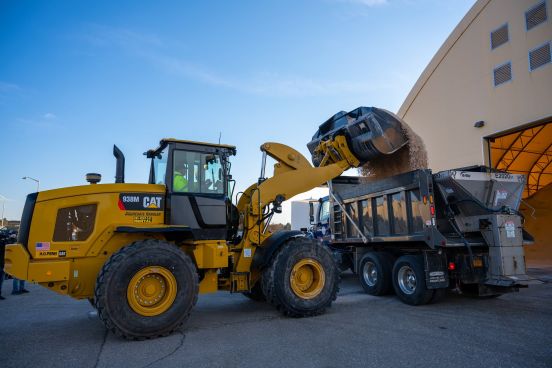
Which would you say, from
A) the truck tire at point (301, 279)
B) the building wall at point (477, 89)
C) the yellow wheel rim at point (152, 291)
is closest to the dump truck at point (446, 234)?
the truck tire at point (301, 279)

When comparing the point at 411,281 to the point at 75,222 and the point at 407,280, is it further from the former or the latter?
the point at 75,222

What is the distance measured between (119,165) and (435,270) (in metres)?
5.89

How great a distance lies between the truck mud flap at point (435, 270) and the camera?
7.12m

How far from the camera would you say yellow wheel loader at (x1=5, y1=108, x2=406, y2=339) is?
17.5ft

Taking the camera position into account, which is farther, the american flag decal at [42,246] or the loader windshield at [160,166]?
the loader windshield at [160,166]

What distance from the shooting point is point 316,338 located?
5.22 metres

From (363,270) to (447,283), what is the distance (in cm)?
234

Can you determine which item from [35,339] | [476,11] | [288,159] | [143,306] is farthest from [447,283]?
[476,11]

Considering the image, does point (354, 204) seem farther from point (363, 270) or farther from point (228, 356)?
point (228, 356)

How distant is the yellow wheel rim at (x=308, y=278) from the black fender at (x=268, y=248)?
0.46 meters

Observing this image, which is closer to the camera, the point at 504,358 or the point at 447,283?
the point at 504,358

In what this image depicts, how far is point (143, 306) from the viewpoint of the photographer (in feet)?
17.7

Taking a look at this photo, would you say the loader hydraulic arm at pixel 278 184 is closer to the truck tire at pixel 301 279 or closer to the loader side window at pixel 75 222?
the truck tire at pixel 301 279

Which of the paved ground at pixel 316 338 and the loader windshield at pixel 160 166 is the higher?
the loader windshield at pixel 160 166
